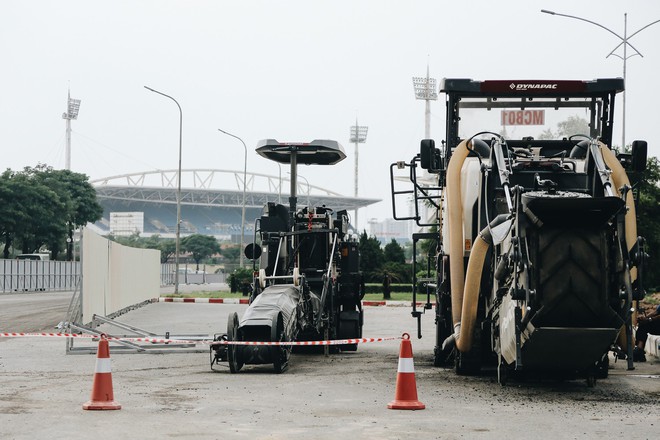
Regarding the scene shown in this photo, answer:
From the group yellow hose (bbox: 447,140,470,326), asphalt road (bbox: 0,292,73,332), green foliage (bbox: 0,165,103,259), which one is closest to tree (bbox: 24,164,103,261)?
green foliage (bbox: 0,165,103,259)

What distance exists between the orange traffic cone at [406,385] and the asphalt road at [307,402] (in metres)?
0.15

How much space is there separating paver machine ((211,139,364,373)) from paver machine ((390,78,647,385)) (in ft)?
7.15

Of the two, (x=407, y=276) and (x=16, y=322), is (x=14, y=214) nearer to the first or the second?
(x=407, y=276)

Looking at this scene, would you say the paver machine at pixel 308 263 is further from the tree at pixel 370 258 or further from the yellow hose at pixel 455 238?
the tree at pixel 370 258

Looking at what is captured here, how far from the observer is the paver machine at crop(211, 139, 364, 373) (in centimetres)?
1694

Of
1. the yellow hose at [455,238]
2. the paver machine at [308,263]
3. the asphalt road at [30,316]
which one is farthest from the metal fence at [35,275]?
the yellow hose at [455,238]

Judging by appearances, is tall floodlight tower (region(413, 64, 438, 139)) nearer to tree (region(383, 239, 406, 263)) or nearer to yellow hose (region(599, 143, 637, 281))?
tree (region(383, 239, 406, 263))

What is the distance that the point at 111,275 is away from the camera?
89.4 feet

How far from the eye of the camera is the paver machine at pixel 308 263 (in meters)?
16.9

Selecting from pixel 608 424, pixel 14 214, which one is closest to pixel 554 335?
pixel 608 424

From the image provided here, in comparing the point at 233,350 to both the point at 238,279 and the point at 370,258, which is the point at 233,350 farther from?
the point at 370,258

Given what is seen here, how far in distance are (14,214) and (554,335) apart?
70957 millimetres

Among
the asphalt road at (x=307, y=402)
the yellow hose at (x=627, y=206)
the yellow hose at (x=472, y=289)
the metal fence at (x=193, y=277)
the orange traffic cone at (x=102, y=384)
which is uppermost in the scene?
the yellow hose at (x=627, y=206)

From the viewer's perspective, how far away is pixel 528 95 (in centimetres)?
1498
